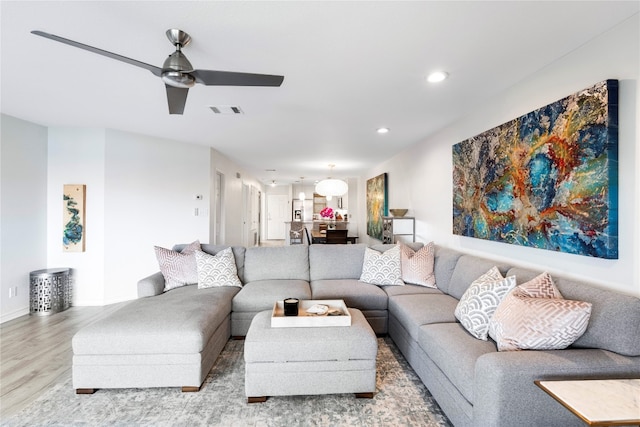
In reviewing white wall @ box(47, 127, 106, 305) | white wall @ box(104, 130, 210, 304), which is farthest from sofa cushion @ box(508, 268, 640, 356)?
white wall @ box(47, 127, 106, 305)

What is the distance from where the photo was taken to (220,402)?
2020 mm

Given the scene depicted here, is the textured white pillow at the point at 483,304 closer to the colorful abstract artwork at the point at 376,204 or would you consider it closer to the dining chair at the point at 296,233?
the colorful abstract artwork at the point at 376,204

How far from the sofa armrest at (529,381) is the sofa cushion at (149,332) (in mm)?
1779

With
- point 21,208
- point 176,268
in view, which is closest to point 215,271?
point 176,268

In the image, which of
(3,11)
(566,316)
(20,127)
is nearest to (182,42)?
(3,11)

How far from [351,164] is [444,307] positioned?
4813 millimetres

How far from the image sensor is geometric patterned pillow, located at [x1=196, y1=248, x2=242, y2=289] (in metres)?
3.16

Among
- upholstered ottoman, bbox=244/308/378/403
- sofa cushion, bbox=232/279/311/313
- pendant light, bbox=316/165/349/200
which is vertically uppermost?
pendant light, bbox=316/165/349/200

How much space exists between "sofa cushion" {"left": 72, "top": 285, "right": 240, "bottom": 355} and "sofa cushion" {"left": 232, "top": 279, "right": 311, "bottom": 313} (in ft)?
1.72

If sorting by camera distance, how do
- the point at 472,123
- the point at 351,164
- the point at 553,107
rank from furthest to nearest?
the point at 351,164 → the point at 472,123 → the point at 553,107

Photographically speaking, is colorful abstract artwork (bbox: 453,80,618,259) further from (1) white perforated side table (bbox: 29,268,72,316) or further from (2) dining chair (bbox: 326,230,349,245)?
(1) white perforated side table (bbox: 29,268,72,316)

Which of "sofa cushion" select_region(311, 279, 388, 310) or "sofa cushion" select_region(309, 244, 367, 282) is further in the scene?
"sofa cushion" select_region(309, 244, 367, 282)

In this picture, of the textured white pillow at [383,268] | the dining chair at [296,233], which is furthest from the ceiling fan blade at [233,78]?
the dining chair at [296,233]

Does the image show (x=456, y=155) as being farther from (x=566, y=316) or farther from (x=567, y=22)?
(x=566, y=316)
